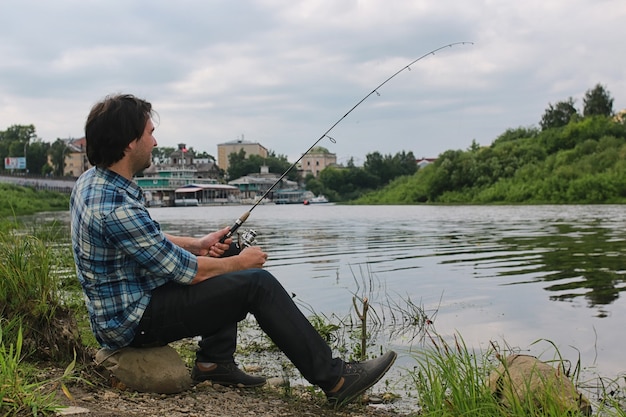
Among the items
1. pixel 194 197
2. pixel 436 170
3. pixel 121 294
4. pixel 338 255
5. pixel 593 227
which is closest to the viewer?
pixel 121 294

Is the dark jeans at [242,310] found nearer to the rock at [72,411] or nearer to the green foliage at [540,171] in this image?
the rock at [72,411]

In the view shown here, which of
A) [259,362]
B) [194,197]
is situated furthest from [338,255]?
[194,197]

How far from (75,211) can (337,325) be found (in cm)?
325

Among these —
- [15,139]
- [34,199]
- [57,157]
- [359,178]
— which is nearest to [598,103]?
[359,178]

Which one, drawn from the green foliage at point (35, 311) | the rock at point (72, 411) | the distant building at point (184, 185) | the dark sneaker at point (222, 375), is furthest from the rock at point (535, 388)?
the distant building at point (184, 185)

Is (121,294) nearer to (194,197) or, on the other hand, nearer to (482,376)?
(482,376)

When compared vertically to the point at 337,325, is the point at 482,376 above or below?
above

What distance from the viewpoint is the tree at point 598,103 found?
70000 millimetres

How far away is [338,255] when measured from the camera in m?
13.0

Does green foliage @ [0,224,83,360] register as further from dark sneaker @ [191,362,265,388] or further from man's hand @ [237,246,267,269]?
man's hand @ [237,246,267,269]

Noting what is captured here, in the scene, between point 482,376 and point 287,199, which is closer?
point 482,376

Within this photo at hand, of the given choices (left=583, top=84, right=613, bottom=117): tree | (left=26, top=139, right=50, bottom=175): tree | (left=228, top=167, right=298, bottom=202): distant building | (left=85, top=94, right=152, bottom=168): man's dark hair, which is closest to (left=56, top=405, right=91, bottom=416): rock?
(left=85, top=94, right=152, bottom=168): man's dark hair

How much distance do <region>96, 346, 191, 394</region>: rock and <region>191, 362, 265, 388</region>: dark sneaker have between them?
37cm

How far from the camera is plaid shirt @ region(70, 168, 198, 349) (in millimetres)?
3014
